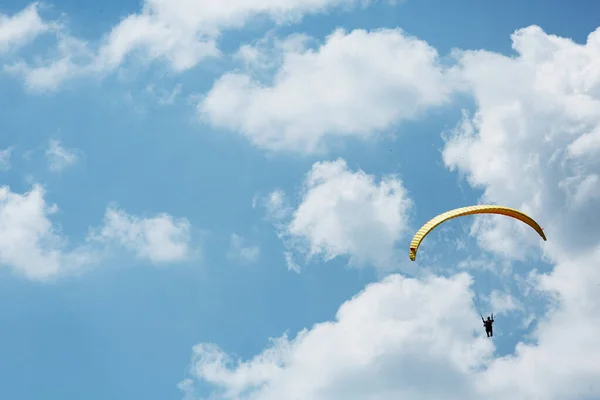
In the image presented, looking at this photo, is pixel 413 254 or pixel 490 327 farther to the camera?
pixel 490 327

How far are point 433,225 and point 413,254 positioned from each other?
14.7 feet

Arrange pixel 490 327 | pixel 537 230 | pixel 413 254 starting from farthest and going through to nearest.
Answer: pixel 490 327, pixel 537 230, pixel 413 254

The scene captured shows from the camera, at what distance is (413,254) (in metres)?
104

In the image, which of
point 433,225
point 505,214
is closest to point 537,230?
point 505,214

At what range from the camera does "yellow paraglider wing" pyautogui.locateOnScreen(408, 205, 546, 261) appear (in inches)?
4112

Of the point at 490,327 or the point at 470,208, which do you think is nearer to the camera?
the point at 470,208

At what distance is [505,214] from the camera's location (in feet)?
359

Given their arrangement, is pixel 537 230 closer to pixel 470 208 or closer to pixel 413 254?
pixel 470 208

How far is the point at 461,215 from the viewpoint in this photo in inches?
4220

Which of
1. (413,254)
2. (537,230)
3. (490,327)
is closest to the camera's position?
(413,254)

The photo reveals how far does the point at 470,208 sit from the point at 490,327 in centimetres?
2204

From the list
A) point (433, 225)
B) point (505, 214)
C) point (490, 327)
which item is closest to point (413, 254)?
point (433, 225)

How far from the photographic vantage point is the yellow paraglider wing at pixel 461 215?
104 metres

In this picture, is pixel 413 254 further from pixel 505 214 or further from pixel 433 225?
pixel 505 214
